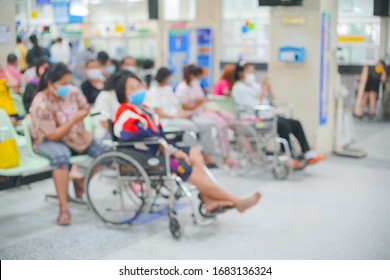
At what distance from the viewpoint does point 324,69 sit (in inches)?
247

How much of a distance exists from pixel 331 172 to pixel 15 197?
105 inches

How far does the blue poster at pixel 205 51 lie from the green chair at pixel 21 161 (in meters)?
6.71

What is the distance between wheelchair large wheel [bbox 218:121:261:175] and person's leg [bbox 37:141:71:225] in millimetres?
1986

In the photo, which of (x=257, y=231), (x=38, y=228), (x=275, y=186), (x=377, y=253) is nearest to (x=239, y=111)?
(x=275, y=186)

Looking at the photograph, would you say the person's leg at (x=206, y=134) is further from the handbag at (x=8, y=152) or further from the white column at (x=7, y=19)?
the white column at (x=7, y=19)

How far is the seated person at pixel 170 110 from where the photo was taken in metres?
5.73

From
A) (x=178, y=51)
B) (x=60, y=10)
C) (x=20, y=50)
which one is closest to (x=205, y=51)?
(x=178, y=51)

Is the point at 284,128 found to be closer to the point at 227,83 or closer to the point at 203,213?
the point at 227,83

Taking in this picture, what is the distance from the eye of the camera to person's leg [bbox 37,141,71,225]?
403 centimetres

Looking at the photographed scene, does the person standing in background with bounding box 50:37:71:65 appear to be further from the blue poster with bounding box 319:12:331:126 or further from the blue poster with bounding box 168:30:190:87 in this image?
the blue poster with bounding box 319:12:331:126

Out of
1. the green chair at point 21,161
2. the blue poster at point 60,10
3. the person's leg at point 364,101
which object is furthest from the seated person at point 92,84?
the person's leg at point 364,101

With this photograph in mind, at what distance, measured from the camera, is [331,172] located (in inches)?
202

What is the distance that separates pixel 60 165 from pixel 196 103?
224 cm
